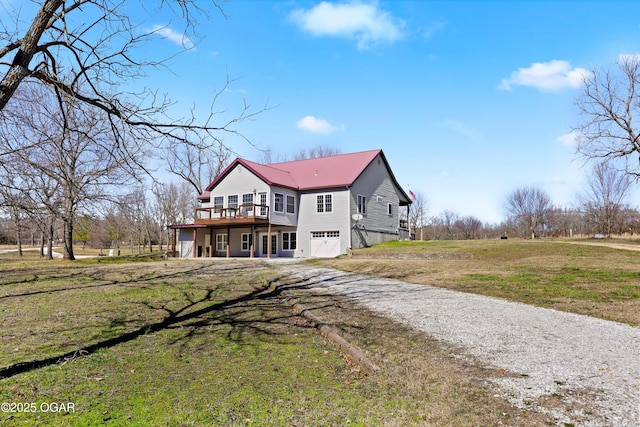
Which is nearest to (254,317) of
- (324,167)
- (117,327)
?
(117,327)

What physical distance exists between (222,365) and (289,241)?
85.8ft

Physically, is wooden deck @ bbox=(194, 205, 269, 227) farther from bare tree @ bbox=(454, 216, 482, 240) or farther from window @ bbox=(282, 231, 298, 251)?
bare tree @ bbox=(454, 216, 482, 240)

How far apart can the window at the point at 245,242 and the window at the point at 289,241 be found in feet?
10.1

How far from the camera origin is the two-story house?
28.7m

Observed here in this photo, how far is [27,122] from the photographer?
6.68m

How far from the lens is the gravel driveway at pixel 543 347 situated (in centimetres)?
376

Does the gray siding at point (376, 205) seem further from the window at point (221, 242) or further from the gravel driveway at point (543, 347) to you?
the gravel driveway at point (543, 347)

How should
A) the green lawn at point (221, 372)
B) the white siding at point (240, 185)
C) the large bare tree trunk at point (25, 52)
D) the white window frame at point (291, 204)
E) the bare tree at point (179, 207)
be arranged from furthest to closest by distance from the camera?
the bare tree at point (179, 207)
the white window frame at point (291, 204)
the white siding at point (240, 185)
the large bare tree trunk at point (25, 52)
the green lawn at point (221, 372)

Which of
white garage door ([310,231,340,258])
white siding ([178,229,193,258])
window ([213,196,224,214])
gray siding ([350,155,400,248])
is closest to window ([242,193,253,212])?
window ([213,196,224,214])

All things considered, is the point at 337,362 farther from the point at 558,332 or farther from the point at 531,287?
the point at 531,287

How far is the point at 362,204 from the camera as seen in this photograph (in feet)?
98.6

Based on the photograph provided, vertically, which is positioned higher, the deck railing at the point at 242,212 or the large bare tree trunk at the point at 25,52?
the large bare tree trunk at the point at 25,52

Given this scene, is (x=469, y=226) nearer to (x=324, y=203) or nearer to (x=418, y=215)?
(x=418, y=215)

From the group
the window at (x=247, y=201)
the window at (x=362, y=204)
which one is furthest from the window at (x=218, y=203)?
the window at (x=362, y=204)
